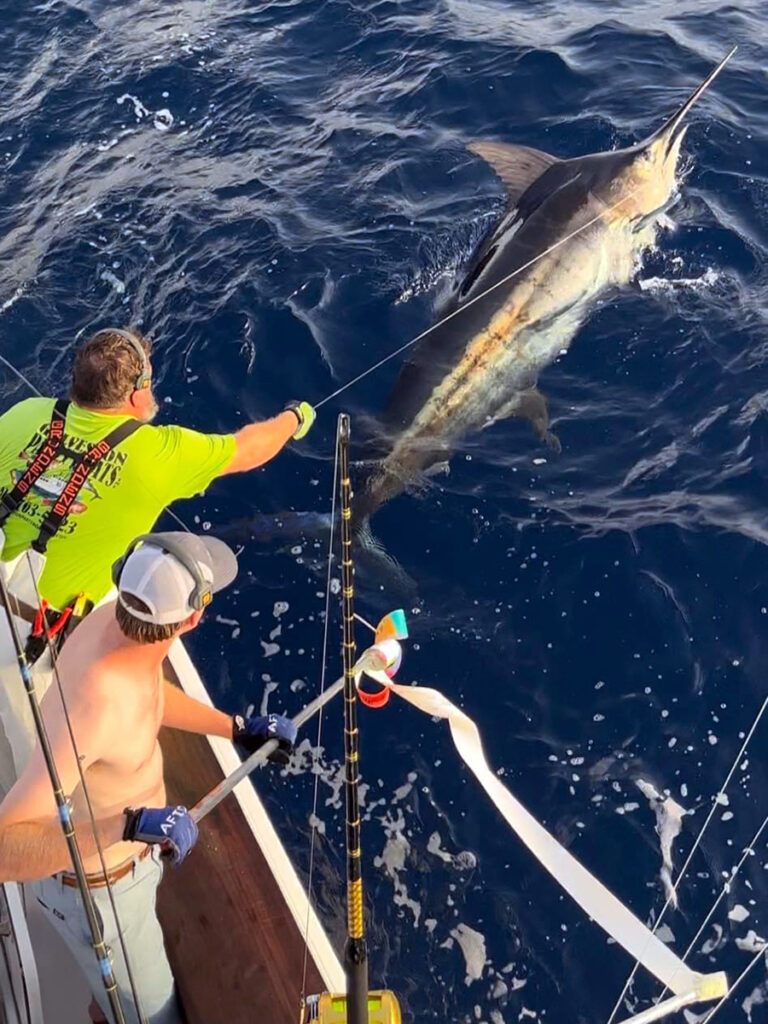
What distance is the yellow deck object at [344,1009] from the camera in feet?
9.02

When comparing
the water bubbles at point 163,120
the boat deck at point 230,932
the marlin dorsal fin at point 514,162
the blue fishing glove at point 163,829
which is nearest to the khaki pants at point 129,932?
the boat deck at point 230,932

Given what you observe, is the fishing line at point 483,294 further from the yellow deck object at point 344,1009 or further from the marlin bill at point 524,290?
the yellow deck object at point 344,1009

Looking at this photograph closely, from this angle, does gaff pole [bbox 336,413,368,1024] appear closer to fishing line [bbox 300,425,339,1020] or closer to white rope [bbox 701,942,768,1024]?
fishing line [bbox 300,425,339,1020]

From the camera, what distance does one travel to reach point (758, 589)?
A: 5.45 m

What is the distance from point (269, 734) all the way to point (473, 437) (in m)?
3.16

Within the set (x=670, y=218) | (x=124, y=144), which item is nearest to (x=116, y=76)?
(x=124, y=144)

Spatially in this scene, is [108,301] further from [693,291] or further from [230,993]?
[230,993]

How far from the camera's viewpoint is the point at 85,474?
417 centimetres

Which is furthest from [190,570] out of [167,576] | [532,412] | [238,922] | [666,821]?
[532,412]

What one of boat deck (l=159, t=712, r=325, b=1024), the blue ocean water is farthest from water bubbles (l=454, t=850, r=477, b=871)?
boat deck (l=159, t=712, r=325, b=1024)

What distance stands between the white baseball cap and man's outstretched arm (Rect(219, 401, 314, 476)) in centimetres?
155

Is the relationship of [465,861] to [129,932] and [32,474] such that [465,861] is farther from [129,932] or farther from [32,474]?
[32,474]

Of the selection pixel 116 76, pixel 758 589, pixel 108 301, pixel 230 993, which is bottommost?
pixel 758 589

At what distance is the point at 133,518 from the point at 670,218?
16.6ft
